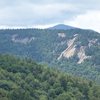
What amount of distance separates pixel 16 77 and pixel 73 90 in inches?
874

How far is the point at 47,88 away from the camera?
175m

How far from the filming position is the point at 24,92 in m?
152

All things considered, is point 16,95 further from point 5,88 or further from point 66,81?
point 66,81

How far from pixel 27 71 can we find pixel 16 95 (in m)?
39.3

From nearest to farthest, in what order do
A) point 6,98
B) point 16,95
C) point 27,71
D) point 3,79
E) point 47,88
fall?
point 6,98 < point 16,95 < point 3,79 < point 47,88 < point 27,71

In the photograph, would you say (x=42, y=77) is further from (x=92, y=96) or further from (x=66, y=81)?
(x=92, y=96)

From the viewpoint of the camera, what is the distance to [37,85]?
174625 millimetres

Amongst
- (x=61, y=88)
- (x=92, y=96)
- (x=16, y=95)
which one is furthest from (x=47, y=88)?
(x=16, y=95)

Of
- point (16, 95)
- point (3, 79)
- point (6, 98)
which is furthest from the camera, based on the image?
point (3, 79)

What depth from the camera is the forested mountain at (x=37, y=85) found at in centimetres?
15500

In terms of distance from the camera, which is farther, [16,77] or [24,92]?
[16,77]

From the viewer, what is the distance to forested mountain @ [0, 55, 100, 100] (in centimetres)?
15500

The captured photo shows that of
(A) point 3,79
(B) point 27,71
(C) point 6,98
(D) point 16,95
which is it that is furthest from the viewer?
(B) point 27,71

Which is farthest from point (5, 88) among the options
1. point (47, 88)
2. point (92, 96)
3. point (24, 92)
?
point (92, 96)
